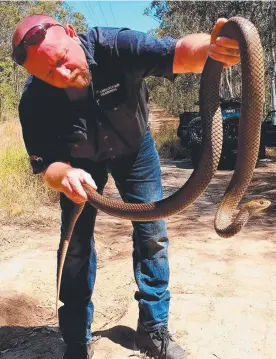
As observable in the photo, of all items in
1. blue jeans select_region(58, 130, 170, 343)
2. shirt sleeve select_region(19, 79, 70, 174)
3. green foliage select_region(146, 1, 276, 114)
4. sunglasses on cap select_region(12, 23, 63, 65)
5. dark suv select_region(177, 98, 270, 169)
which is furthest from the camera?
green foliage select_region(146, 1, 276, 114)

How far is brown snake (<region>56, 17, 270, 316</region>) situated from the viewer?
6.82ft

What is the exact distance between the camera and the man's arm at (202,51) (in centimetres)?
212

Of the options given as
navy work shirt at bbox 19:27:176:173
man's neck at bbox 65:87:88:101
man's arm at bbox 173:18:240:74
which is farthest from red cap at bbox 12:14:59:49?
man's arm at bbox 173:18:240:74

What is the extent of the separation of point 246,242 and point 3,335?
2.79m

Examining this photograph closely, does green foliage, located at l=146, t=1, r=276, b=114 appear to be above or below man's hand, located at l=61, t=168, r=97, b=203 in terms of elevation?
above

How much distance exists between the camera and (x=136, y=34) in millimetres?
2701

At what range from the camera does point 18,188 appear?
7.28 meters

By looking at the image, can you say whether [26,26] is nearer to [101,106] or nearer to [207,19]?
[101,106]

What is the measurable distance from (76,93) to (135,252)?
1.16 m

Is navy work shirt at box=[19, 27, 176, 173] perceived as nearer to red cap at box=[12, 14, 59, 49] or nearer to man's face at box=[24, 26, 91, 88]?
man's face at box=[24, 26, 91, 88]

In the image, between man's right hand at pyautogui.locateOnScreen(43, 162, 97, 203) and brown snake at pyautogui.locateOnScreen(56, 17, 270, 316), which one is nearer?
brown snake at pyautogui.locateOnScreen(56, 17, 270, 316)

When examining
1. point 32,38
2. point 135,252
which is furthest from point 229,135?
point 32,38

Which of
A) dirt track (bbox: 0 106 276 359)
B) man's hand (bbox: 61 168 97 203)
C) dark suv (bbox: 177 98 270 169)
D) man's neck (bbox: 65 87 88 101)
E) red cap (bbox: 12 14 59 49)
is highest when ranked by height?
red cap (bbox: 12 14 59 49)

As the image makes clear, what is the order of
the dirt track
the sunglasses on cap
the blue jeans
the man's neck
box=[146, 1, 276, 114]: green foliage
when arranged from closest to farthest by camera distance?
the sunglasses on cap < the man's neck < the blue jeans < the dirt track < box=[146, 1, 276, 114]: green foliage
